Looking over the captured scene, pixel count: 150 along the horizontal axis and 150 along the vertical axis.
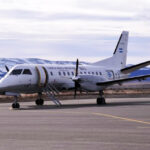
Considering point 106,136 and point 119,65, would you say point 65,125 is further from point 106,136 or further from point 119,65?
point 119,65

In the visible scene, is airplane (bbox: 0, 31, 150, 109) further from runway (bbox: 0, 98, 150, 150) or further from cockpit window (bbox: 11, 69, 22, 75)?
runway (bbox: 0, 98, 150, 150)

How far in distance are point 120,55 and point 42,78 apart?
1210 cm

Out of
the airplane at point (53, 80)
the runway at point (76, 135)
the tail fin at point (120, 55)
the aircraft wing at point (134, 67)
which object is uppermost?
the tail fin at point (120, 55)

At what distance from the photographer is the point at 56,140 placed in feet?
43.3

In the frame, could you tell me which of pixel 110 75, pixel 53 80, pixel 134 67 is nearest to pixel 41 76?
pixel 53 80

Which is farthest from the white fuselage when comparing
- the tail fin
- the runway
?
the runway

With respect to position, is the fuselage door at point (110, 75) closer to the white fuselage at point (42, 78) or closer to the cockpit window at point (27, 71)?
the white fuselage at point (42, 78)

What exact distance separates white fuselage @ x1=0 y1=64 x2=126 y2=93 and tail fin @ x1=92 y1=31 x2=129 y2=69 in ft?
14.1

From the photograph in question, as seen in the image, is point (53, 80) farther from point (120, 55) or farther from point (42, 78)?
point (120, 55)

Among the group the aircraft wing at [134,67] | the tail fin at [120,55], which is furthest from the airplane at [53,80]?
the tail fin at [120,55]

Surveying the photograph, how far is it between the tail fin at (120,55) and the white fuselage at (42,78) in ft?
14.1

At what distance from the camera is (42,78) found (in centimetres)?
3266

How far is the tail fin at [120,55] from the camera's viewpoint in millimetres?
40956

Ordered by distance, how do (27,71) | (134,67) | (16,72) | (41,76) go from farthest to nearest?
1. (134,67)
2. (41,76)
3. (27,71)
4. (16,72)
